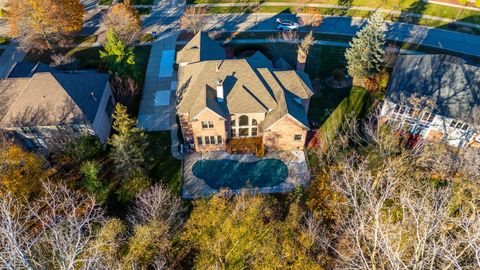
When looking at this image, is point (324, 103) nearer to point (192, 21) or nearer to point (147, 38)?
point (192, 21)

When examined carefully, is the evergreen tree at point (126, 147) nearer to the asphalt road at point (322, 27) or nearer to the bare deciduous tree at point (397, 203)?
the bare deciduous tree at point (397, 203)

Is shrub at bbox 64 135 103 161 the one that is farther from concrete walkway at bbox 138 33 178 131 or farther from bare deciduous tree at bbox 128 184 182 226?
bare deciduous tree at bbox 128 184 182 226

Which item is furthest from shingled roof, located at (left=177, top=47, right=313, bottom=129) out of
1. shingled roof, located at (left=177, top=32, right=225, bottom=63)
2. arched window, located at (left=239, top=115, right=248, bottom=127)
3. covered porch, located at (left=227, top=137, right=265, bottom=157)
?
shingled roof, located at (left=177, top=32, right=225, bottom=63)

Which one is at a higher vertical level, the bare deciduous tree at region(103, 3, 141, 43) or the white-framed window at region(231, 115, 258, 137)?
the bare deciduous tree at region(103, 3, 141, 43)

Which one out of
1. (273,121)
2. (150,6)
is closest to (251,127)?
(273,121)

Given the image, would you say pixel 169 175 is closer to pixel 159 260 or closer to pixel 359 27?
pixel 159 260

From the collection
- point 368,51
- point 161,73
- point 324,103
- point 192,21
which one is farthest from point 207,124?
point 192,21
